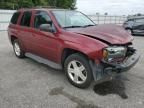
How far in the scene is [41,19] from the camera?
5699mm

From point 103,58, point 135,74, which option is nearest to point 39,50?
point 103,58

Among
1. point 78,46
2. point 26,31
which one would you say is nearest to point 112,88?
point 78,46

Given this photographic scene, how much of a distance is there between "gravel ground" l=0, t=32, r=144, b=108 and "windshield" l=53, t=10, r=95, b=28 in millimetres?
1360

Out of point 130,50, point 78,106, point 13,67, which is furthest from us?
point 13,67

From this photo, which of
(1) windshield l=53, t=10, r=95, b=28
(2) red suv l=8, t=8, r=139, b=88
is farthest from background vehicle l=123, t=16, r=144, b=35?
(2) red suv l=8, t=8, r=139, b=88

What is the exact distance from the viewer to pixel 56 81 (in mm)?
5047

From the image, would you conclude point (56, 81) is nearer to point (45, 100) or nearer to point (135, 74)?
point (45, 100)

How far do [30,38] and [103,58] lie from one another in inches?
111

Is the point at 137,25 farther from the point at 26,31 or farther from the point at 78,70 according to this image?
the point at 78,70

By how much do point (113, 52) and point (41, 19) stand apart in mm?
2485

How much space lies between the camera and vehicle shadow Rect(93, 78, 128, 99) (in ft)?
14.2

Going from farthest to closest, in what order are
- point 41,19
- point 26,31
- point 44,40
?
point 26,31
point 41,19
point 44,40

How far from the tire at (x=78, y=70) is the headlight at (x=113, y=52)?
455 millimetres

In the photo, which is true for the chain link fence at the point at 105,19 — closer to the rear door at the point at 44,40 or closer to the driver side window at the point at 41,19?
the driver side window at the point at 41,19
